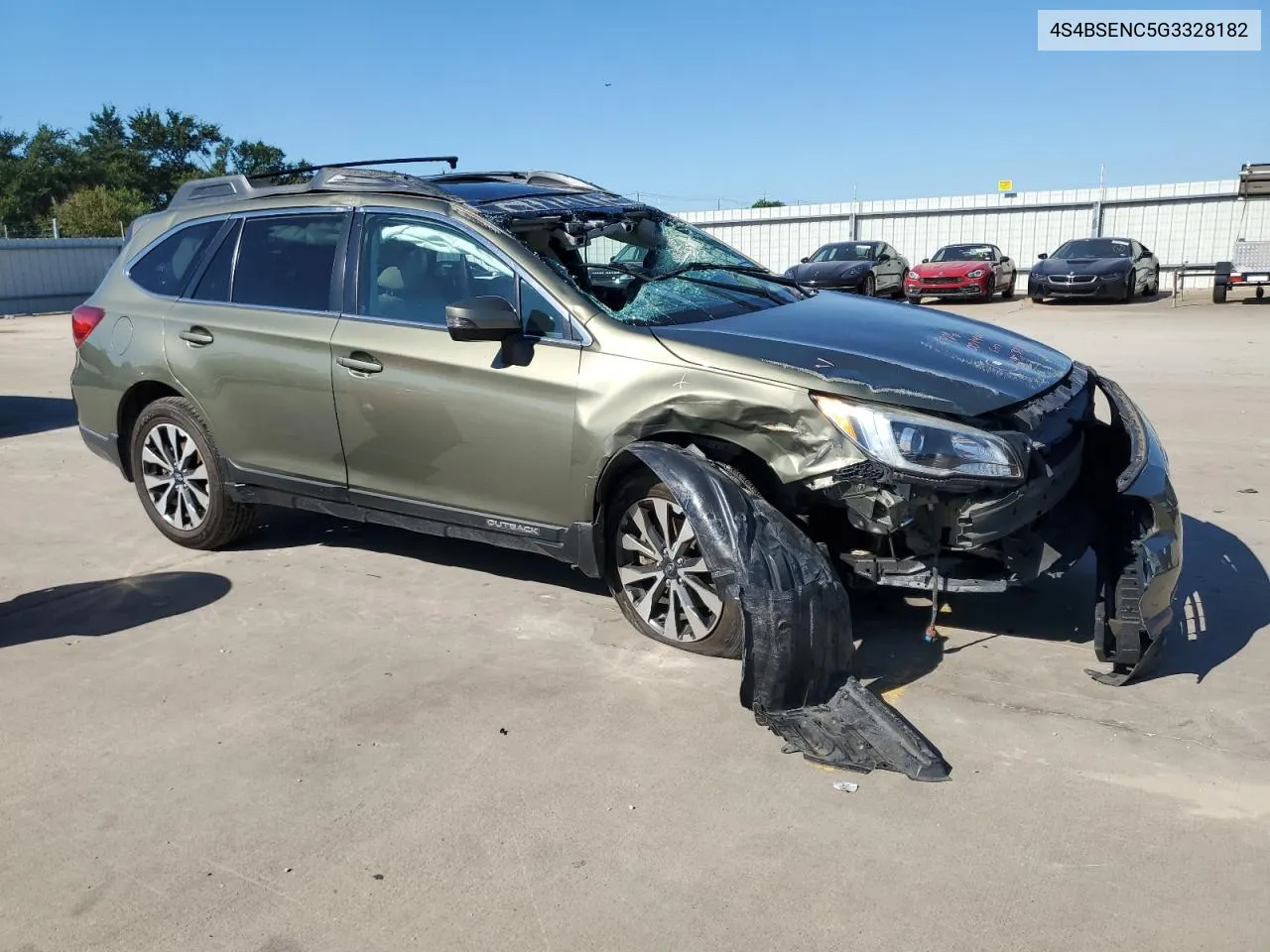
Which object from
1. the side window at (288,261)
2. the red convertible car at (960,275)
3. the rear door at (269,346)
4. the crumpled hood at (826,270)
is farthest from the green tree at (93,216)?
the side window at (288,261)

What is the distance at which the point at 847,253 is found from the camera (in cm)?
2447

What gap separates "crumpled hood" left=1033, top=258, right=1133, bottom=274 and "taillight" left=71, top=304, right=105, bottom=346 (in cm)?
2116

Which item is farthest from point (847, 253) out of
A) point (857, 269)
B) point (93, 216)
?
point (93, 216)

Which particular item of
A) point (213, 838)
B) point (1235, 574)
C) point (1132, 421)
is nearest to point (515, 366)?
point (213, 838)

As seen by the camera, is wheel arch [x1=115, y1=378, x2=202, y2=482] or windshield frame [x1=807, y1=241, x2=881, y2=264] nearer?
wheel arch [x1=115, y1=378, x2=202, y2=482]

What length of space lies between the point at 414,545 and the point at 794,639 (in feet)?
9.59

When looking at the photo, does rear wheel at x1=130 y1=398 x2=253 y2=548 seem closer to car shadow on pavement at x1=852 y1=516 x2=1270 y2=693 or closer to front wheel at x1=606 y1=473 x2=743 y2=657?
front wheel at x1=606 y1=473 x2=743 y2=657

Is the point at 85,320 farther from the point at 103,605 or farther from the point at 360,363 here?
the point at 360,363

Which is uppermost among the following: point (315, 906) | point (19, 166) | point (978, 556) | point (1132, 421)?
point (19, 166)

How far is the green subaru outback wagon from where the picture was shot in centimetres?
393

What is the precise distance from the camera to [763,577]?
3.77 m

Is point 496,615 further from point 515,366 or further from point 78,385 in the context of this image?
point 78,385

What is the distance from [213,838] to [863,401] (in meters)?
2.52

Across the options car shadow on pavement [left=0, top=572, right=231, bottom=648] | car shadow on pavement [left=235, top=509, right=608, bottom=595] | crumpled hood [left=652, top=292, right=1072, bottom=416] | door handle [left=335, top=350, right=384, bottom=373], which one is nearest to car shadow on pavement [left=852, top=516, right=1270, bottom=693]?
crumpled hood [left=652, top=292, right=1072, bottom=416]
